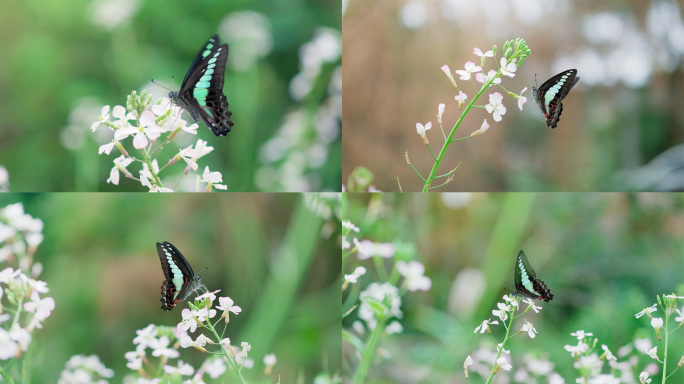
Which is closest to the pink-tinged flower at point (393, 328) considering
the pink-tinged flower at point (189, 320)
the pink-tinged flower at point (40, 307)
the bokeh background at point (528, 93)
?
the bokeh background at point (528, 93)

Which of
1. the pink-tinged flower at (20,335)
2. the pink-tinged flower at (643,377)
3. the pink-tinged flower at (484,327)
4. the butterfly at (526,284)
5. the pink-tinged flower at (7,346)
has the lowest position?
the pink-tinged flower at (7,346)

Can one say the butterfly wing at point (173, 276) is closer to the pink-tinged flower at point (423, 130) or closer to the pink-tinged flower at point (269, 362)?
the pink-tinged flower at point (269, 362)

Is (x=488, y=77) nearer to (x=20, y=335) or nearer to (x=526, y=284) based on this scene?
(x=526, y=284)

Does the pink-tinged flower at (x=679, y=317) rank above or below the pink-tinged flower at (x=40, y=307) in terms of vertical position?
above

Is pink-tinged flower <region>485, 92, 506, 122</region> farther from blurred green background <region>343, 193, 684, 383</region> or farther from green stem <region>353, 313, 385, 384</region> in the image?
green stem <region>353, 313, 385, 384</region>

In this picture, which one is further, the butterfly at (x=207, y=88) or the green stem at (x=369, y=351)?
the green stem at (x=369, y=351)

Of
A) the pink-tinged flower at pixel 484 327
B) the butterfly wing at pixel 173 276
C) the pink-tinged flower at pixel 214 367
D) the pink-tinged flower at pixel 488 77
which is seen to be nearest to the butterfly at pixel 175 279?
the butterfly wing at pixel 173 276

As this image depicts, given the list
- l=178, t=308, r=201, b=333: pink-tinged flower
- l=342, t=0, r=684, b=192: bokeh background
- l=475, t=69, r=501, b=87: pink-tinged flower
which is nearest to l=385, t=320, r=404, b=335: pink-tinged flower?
l=342, t=0, r=684, b=192: bokeh background
